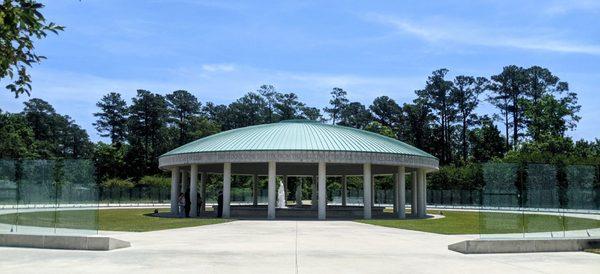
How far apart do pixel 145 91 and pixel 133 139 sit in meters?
11.8

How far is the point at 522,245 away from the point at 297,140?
79.0 feet

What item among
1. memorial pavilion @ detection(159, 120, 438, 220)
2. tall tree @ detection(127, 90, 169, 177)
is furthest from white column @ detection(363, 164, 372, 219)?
tall tree @ detection(127, 90, 169, 177)

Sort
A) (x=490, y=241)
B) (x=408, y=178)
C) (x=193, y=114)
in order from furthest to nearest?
(x=193, y=114) < (x=408, y=178) < (x=490, y=241)

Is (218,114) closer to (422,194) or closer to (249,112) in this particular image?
(249,112)

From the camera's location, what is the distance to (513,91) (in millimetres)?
121312

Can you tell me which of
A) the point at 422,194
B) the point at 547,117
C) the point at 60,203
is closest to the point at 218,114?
the point at 547,117

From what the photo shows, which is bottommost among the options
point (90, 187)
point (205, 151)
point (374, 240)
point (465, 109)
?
point (374, 240)

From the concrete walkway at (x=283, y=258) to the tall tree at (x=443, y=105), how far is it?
110 metres

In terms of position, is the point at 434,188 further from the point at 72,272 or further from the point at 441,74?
Answer: the point at 72,272

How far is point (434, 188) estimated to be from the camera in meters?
90.0

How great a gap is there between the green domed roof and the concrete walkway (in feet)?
55.8

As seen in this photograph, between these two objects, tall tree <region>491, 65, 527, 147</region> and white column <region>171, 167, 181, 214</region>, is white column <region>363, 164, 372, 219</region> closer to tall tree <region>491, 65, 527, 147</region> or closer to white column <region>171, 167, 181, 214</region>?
white column <region>171, 167, 181, 214</region>

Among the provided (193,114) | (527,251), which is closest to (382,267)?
(527,251)

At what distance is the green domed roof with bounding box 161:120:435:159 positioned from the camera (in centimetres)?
4022
